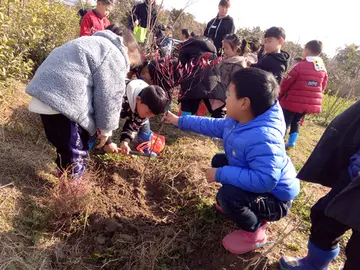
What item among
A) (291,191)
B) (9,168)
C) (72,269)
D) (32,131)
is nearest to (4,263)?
(72,269)

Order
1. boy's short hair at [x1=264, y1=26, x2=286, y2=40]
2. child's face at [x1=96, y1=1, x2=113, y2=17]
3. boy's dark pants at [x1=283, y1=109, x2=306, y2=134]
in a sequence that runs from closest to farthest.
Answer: boy's short hair at [x1=264, y1=26, x2=286, y2=40] → child's face at [x1=96, y1=1, x2=113, y2=17] → boy's dark pants at [x1=283, y1=109, x2=306, y2=134]

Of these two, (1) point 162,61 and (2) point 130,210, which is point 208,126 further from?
(1) point 162,61

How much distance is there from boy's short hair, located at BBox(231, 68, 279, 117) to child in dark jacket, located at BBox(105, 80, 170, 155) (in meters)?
0.81

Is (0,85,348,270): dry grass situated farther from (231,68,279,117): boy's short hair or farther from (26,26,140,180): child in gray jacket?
(231,68,279,117): boy's short hair

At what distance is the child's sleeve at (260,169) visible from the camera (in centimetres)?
181

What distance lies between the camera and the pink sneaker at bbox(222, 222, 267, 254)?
208cm

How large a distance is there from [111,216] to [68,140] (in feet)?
2.23

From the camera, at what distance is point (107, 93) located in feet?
7.01

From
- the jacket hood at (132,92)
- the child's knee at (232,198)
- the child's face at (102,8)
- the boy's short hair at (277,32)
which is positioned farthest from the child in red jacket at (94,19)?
the child's knee at (232,198)

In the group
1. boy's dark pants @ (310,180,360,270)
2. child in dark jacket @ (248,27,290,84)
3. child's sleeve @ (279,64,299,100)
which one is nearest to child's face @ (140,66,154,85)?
child in dark jacket @ (248,27,290,84)

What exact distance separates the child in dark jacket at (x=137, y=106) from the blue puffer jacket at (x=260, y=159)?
2.35ft

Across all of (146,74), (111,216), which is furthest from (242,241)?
(146,74)

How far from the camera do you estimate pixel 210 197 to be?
2.61 meters

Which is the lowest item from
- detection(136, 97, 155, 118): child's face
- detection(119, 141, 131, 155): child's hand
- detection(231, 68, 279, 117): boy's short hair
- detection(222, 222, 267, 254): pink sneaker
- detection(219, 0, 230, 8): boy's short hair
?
detection(222, 222, 267, 254): pink sneaker
